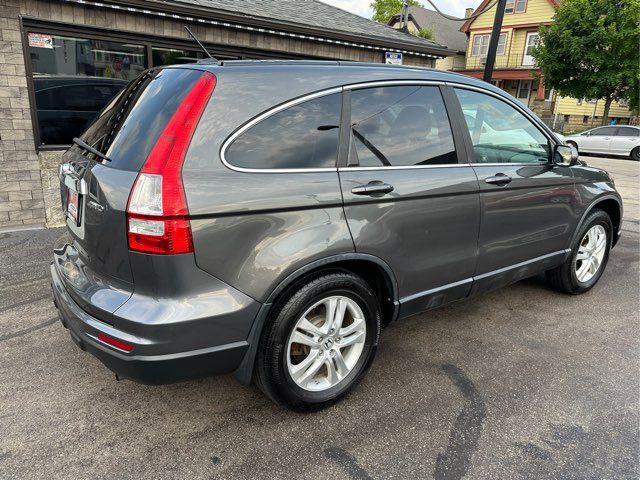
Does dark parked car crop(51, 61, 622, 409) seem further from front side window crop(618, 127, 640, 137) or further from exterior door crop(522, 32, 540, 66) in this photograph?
exterior door crop(522, 32, 540, 66)

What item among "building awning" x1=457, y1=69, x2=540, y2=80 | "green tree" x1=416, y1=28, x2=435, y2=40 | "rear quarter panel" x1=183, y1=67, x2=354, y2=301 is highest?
"green tree" x1=416, y1=28, x2=435, y2=40

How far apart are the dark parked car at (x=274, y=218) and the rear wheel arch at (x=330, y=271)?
0.01 metres

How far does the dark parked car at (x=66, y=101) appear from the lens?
616 cm

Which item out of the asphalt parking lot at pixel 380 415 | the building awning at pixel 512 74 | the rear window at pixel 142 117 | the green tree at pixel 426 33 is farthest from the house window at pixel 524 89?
the rear window at pixel 142 117

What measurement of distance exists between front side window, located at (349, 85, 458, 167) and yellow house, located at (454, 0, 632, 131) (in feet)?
110

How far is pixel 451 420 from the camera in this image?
2605 mm

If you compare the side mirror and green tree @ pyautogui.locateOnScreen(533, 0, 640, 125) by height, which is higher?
green tree @ pyautogui.locateOnScreen(533, 0, 640, 125)

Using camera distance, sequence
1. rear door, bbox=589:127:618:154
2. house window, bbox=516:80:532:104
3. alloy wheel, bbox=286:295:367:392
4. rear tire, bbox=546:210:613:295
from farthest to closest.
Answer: house window, bbox=516:80:532:104
rear door, bbox=589:127:618:154
rear tire, bbox=546:210:613:295
alloy wheel, bbox=286:295:367:392

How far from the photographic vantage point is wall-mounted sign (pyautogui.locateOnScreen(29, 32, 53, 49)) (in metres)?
5.87

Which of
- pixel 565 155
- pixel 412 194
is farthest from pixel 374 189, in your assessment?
pixel 565 155

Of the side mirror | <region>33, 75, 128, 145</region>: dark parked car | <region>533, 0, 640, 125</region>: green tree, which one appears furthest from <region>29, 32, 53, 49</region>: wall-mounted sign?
<region>533, 0, 640, 125</region>: green tree

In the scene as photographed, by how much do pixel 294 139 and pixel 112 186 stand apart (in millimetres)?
880

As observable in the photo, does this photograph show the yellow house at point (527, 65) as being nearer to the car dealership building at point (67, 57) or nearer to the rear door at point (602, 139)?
the rear door at point (602, 139)

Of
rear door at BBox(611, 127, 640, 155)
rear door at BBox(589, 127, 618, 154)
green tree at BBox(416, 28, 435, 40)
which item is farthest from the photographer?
green tree at BBox(416, 28, 435, 40)
